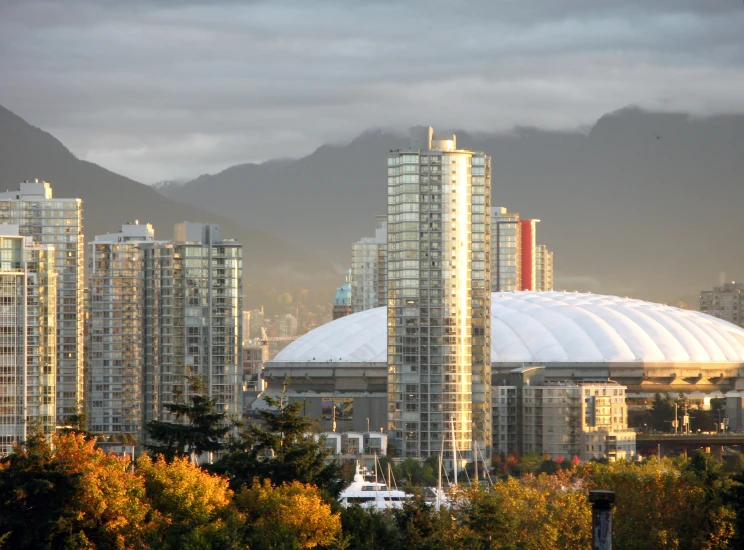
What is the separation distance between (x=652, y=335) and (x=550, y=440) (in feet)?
65.6

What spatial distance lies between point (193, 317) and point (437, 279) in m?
11.5

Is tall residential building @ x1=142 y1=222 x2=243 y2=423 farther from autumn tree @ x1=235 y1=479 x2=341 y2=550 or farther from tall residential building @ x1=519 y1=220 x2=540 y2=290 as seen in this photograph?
tall residential building @ x1=519 y1=220 x2=540 y2=290

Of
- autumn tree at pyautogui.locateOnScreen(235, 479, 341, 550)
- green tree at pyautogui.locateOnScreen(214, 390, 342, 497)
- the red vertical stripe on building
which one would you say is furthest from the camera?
the red vertical stripe on building

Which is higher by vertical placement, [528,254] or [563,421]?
[528,254]

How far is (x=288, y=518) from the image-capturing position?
35.7 metres

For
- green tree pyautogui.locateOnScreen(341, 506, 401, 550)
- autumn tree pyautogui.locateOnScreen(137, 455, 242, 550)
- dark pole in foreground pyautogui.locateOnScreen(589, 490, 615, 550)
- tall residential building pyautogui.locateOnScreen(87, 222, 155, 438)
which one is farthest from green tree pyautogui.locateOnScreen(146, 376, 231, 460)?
tall residential building pyautogui.locateOnScreen(87, 222, 155, 438)

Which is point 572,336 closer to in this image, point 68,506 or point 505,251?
point 505,251

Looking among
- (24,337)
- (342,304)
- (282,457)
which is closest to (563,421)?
(24,337)

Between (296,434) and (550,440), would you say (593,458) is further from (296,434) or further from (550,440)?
(296,434)

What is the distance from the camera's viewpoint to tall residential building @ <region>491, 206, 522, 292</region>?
15075 cm

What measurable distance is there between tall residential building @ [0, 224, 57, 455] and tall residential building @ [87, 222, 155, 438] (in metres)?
13.6

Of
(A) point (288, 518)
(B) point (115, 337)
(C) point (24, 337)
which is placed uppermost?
(B) point (115, 337)

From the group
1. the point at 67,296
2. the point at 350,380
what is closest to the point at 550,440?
the point at 350,380

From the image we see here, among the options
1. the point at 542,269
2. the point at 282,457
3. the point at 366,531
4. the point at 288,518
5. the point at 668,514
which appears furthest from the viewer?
the point at 542,269
